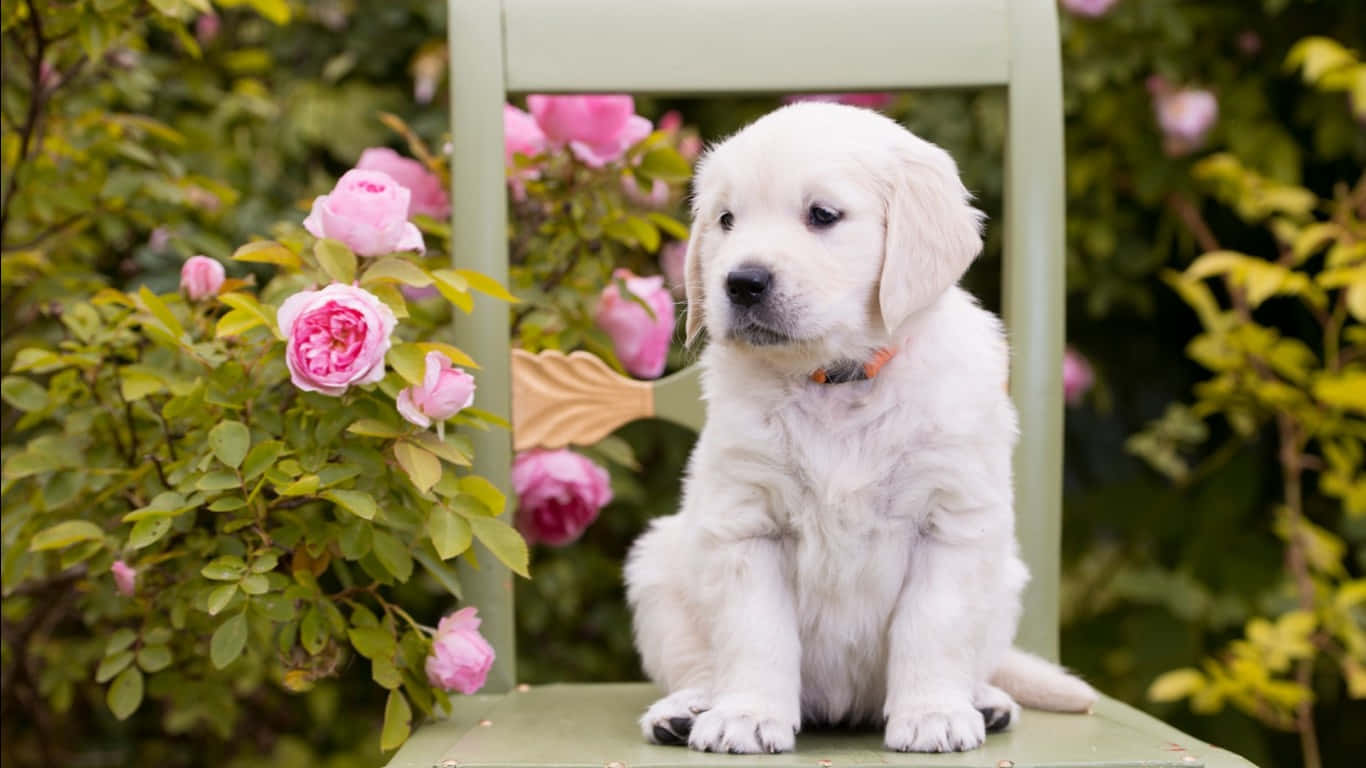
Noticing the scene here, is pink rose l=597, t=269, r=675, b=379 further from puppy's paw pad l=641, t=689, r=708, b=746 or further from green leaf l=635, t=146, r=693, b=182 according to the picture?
puppy's paw pad l=641, t=689, r=708, b=746

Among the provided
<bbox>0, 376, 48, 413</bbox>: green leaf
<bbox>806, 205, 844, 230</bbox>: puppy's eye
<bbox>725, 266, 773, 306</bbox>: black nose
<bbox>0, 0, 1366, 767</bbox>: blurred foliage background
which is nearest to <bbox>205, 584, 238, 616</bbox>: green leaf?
<bbox>0, 376, 48, 413</bbox>: green leaf

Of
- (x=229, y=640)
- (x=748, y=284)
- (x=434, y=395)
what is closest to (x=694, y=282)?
(x=748, y=284)

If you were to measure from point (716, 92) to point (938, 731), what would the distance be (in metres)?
0.89

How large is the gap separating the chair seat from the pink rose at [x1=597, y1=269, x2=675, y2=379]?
588 millimetres

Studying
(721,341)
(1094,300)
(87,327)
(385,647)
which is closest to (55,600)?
(87,327)

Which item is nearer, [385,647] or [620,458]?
[385,647]

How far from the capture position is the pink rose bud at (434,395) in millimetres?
1623

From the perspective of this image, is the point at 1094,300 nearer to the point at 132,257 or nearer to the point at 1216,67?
the point at 1216,67

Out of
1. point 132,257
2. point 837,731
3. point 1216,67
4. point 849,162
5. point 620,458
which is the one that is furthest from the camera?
point 1216,67

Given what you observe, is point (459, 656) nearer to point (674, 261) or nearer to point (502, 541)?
point (502, 541)

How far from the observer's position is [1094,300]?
10.1 feet

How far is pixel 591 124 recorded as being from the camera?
212 cm

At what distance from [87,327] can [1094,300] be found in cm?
198

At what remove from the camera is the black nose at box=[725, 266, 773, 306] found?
1527 millimetres
